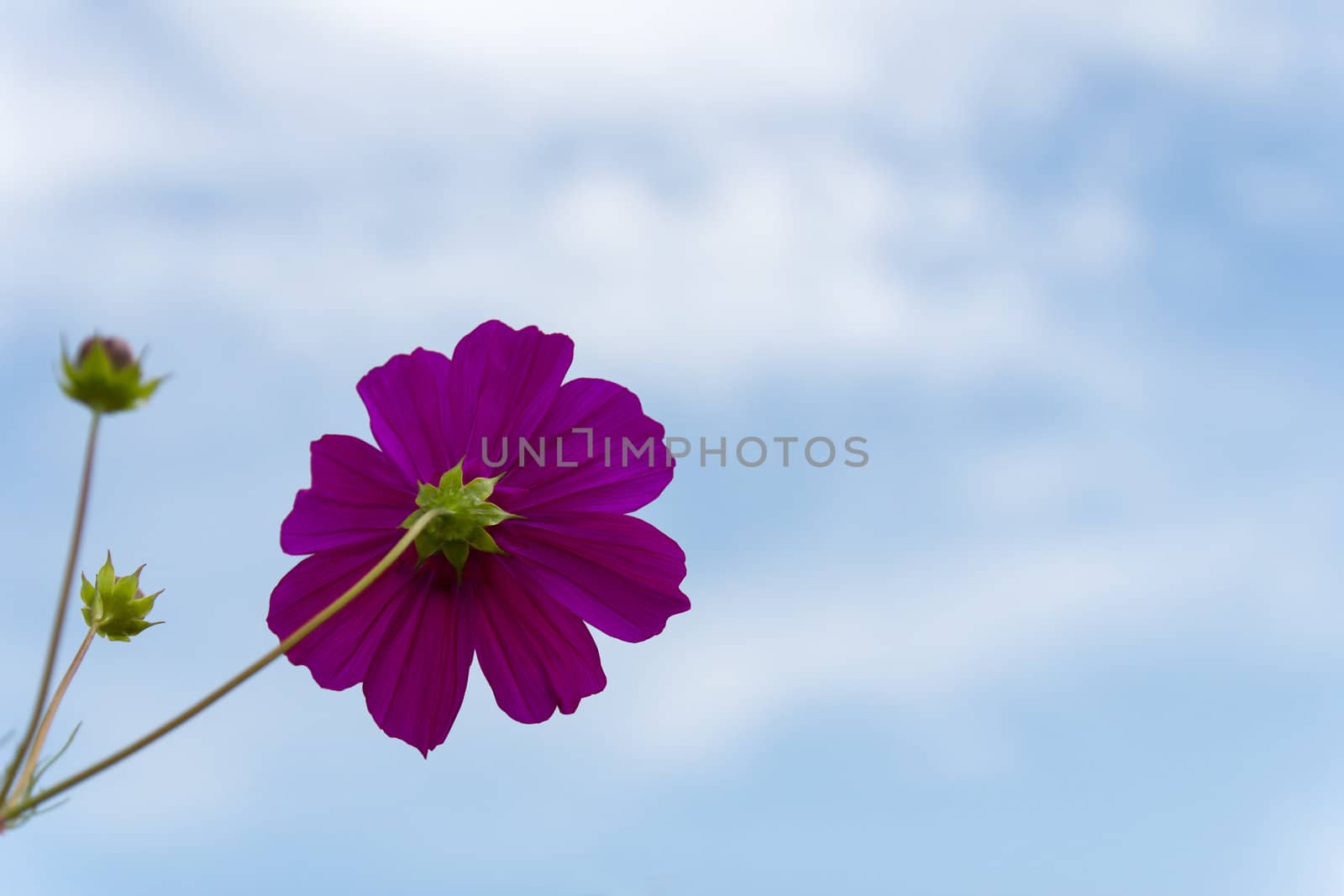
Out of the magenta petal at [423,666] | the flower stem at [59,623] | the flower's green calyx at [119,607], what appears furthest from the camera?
the magenta petal at [423,666]

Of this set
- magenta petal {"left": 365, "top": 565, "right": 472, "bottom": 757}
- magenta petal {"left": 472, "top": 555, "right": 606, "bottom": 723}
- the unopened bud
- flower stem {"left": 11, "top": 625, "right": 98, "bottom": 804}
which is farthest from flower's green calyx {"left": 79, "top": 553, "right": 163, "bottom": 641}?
the unopened bud

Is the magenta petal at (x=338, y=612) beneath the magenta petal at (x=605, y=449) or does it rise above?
beneath

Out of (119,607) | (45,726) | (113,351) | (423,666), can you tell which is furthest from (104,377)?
(423,666)

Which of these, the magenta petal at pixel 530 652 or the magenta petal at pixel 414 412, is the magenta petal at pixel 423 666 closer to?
the magenta petal at pixel 530 652

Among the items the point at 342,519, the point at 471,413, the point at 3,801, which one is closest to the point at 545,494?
the point at 471,413

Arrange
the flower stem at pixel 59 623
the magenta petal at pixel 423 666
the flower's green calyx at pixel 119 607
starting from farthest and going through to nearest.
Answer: the magenta petal at pixel 423 666
the flower's green calyx at pixel 119 607
the flower stem at pixel 59 623

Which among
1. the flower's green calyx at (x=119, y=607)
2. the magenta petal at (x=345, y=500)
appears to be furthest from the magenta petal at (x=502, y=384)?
the flower's green calyx at (x=119, y=607)

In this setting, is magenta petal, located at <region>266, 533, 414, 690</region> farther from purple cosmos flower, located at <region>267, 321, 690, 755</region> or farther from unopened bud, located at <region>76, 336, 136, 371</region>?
unopened bud, located at <region>76, 336, 136, 371</region>
